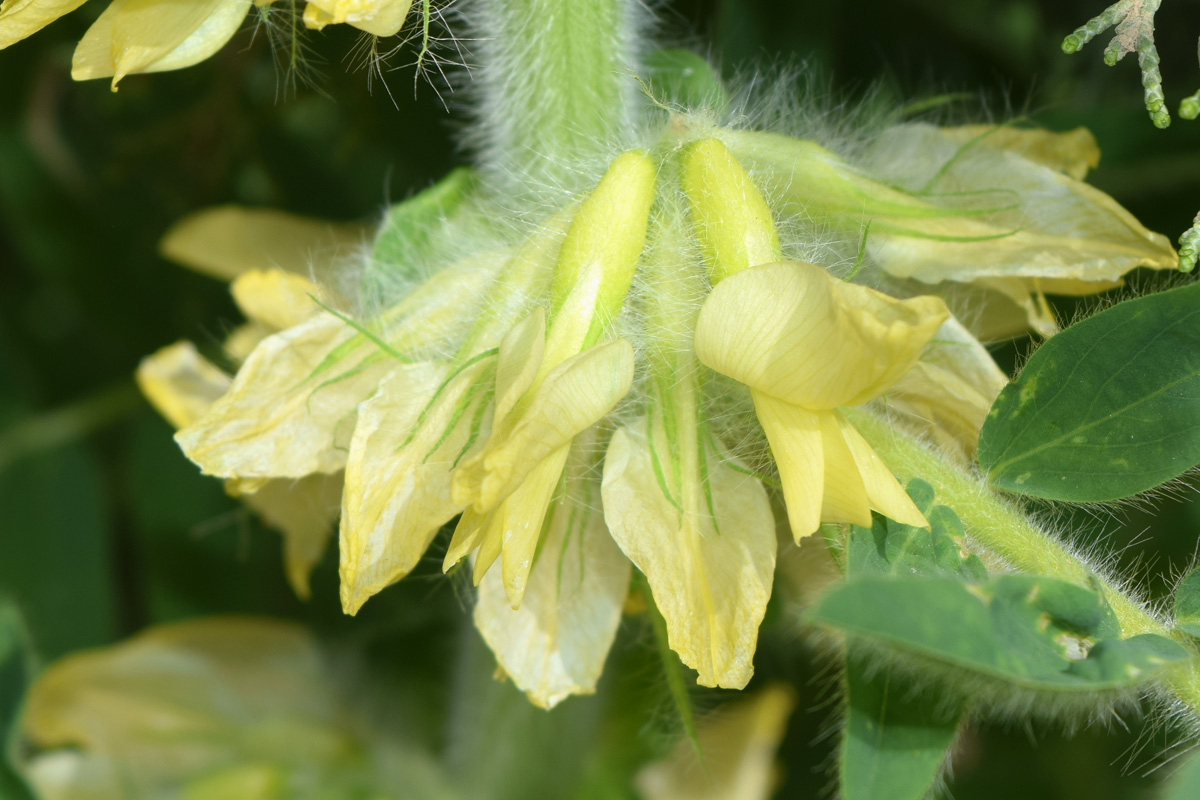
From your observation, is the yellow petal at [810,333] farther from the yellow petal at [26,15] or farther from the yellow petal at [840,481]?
the yellow petal at [26,15]

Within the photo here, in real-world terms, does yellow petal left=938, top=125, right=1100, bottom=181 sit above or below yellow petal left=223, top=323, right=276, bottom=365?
below

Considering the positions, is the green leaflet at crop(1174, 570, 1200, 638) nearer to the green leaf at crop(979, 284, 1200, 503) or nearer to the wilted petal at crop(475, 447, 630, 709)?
the green leaf at crop(979, 284, 1200, 503)

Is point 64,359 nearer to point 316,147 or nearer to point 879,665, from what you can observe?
point 316,147

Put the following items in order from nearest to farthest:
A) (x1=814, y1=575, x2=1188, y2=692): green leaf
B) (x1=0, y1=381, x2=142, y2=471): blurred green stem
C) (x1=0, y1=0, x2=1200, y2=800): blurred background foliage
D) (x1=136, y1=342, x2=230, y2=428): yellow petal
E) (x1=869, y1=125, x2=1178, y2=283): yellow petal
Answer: (x1=814, y1=575, x2=1188, y2=692): green leaf < (x1=869, y1=125, x2=1178, y2=283): yellow petal < (x1=136, y1=342, x2=230, y2=428): yellow petal < (x1=0, y1=0, x2=1200, y2=800): blurred background foliage < (x1=0, y1=381, x2=142, y2=471): blurred green stem

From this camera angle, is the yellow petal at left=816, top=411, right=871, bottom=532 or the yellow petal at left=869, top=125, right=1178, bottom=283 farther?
the yellow petal at left=869, top=125, right=1178, bottom=283

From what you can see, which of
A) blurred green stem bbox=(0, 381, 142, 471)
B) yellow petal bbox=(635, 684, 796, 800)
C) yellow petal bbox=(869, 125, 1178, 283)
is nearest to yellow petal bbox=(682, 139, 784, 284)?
yellow petal bbox=(869, 125, 1178, 283)

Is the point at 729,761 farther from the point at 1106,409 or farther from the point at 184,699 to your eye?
the point at 1106,409

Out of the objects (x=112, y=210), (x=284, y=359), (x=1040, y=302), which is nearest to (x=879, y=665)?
(x=1040, y=302)
